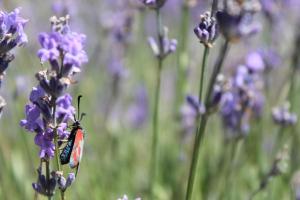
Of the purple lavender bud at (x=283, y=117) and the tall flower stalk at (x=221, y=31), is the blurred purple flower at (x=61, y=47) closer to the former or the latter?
the tall flower stalk at (x=221, y=31)

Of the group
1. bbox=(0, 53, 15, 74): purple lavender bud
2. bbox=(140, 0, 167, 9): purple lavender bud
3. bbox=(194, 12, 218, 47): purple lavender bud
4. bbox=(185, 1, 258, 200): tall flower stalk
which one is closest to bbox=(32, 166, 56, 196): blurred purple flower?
bbox=(0, 53, 15, 74): purple lavender bud

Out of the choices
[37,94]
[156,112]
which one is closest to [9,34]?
[37,94]

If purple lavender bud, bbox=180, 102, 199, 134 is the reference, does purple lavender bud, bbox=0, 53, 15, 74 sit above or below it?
above

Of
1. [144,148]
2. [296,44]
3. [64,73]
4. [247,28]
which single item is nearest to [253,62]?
[296,44]

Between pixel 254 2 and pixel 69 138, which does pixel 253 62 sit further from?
pixel 69 138

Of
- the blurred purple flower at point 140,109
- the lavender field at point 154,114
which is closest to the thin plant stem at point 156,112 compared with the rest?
the lavender field at point 154,114

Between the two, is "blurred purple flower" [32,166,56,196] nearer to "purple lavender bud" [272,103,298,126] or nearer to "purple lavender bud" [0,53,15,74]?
"purple lavender bud" [0,53,15,74]
